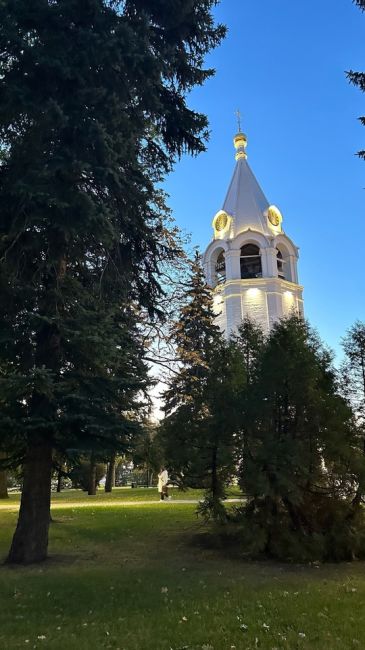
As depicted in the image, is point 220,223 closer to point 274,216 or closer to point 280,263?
Result: point 274,216

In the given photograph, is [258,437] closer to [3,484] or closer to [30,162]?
[30,162]

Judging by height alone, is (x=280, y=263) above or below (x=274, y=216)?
below

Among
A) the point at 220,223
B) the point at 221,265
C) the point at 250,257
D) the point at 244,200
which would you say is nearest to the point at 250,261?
the point at 250,257

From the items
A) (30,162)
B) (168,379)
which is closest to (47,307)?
(30,162)

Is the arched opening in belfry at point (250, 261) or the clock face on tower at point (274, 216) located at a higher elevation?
the clock face on tower at point (274, 216)

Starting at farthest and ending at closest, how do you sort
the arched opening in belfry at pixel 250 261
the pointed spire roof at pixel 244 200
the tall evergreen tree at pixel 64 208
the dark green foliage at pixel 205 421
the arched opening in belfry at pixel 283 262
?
the arched opening in belfry at pixel 283 262, the arched opening in belfry at pixel 250 261, the pointed spire roof at pixel 244 200, the dark green foliage at pixel 205 421, the tall evergreen tree at pixel 64 208

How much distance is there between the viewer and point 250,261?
47281mm

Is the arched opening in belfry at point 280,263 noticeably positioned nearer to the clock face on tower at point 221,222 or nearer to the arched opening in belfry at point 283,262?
the arched opening in belfry at point 283,262

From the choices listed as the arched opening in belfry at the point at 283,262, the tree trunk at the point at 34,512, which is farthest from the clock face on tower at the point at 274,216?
the tree trunk at the point at 34,512

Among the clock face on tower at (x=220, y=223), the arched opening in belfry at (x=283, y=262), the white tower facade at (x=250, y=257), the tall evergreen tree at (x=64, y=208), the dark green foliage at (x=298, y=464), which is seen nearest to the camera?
the tall evergreen tree at (x=64, y=208)

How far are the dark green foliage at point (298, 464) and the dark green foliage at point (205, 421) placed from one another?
491mm

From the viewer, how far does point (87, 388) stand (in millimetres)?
8930

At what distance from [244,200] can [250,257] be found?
5160mm

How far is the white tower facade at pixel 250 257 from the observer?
145 feet
